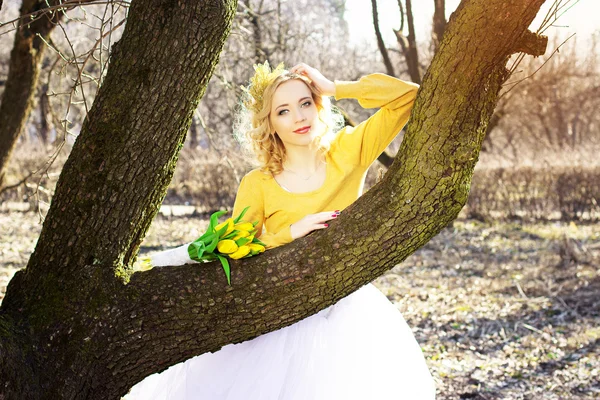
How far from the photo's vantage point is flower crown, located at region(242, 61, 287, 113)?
2.83 meters

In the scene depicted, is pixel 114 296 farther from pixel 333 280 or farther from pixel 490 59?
pixel 490 59

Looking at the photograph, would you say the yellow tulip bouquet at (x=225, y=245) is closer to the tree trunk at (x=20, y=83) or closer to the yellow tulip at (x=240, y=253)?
the yellow tulip at (x=240, y=253)

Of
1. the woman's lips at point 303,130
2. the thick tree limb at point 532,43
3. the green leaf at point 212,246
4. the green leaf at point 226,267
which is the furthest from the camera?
the woman's lips at point 303,130

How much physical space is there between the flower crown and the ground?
2356 mm

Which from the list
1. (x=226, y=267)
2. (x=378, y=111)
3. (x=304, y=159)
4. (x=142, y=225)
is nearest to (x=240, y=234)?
(x=226, y=267)

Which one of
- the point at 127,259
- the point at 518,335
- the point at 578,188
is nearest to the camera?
the point at 127,259

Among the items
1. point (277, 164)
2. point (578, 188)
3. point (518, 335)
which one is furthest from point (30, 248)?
point (578, 188)

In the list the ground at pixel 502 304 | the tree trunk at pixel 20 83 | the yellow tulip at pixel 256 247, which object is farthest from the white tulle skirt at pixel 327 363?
the tree trunk at pixel 20 83

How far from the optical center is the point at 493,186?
11.2m

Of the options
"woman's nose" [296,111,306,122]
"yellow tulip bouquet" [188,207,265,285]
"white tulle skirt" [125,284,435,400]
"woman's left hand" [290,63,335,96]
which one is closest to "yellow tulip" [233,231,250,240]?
"yellow tulip bouquet" [188,207,265,285]

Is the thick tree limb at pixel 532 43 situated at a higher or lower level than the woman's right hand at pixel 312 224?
higher

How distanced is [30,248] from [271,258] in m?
7.47

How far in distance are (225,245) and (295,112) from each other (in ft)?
→ 2.22

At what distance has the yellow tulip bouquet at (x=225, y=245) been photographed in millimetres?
2426
